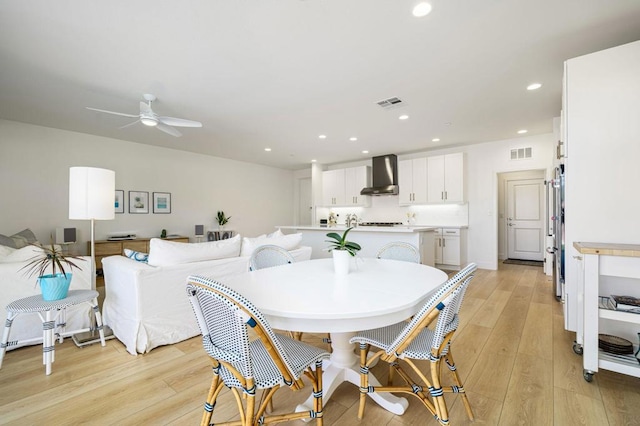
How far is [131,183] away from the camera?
557 centimetres

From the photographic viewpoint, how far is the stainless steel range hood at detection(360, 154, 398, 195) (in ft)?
21.6

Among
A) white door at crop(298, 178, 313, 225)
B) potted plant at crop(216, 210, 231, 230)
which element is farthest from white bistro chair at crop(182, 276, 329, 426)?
white door at crop(298, 178, 313, 225)

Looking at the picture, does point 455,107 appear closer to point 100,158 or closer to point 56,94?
point 56,94

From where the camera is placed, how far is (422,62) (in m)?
2.66

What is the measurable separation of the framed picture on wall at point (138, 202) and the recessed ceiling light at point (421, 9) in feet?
18.9

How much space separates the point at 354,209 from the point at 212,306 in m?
6.66

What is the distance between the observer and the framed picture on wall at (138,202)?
5555 millimetres

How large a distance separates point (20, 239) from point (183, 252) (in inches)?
123

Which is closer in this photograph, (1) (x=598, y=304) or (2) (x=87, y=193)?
(1) (x=598, y=304)

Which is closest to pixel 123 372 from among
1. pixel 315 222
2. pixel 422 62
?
pixel 422 62

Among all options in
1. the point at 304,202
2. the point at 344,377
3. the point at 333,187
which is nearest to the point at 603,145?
the point at 344,377

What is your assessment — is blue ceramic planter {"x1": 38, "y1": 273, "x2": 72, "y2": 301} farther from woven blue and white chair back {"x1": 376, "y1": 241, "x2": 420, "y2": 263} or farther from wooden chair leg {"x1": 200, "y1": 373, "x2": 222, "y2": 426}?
Result: woven blue and white chair back {"x1": 376, "y1": 241, "x2": 420, "y2": 263}

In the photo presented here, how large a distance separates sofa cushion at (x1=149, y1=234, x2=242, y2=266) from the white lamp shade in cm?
55

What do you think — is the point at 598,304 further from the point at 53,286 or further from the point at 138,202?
the point at 138,202
